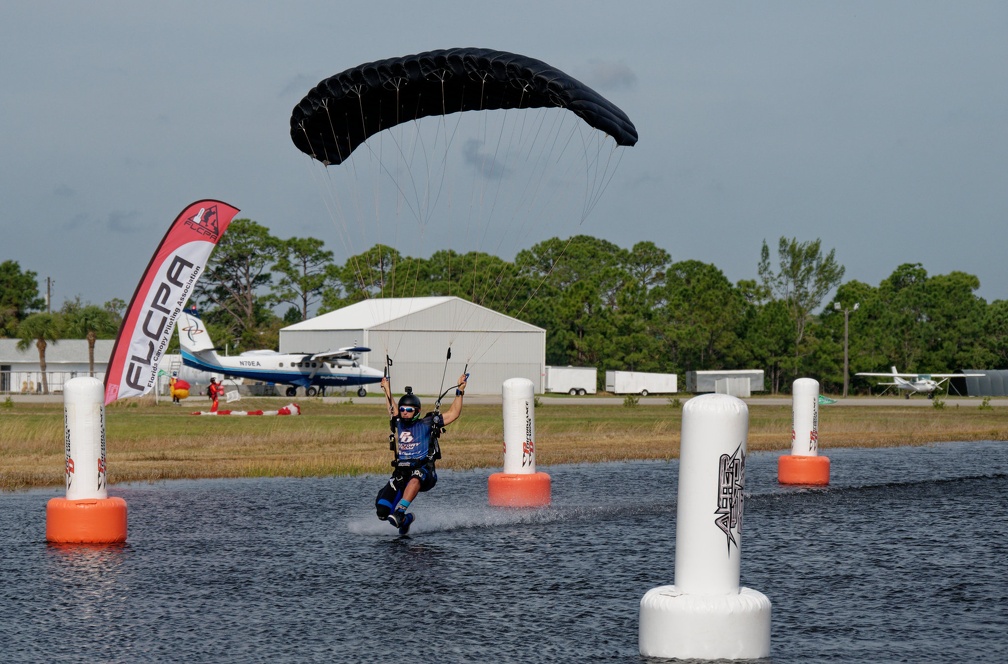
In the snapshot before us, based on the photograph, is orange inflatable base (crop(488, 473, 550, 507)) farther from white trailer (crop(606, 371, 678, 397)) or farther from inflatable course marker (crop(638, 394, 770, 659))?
white trailer (crop(606, 371, 678, 397))

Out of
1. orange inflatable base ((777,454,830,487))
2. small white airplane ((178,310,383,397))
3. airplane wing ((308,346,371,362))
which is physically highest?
airplane wing ((308,346,371,362))

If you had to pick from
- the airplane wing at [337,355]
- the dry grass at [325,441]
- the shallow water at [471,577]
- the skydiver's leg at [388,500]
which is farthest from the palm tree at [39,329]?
the skydiver's leg at [388,500]

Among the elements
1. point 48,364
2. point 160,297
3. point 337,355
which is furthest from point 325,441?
point 48,364

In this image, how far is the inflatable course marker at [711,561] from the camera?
768cm

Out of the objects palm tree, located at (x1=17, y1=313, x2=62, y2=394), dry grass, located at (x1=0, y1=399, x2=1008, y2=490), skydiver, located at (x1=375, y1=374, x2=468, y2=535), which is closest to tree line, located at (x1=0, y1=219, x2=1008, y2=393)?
palm tree, located at (x1=17, y1=313, x2=62, y2=394)

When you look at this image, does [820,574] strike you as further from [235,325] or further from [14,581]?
[235,325]

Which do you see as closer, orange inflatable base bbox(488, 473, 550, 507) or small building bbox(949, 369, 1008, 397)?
orange inflatable base bbox(488, 473, 550, 507)

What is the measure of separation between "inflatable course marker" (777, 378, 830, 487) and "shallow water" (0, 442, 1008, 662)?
1.16 meters

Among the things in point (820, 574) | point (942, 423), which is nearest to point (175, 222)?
point (820, 574)

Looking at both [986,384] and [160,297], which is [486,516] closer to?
[160,297]

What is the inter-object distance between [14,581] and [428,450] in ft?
Result: 16.6

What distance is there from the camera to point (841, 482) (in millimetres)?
20578

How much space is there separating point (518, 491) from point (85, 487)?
5964 millimetres

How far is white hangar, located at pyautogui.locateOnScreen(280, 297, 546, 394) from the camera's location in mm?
85875
